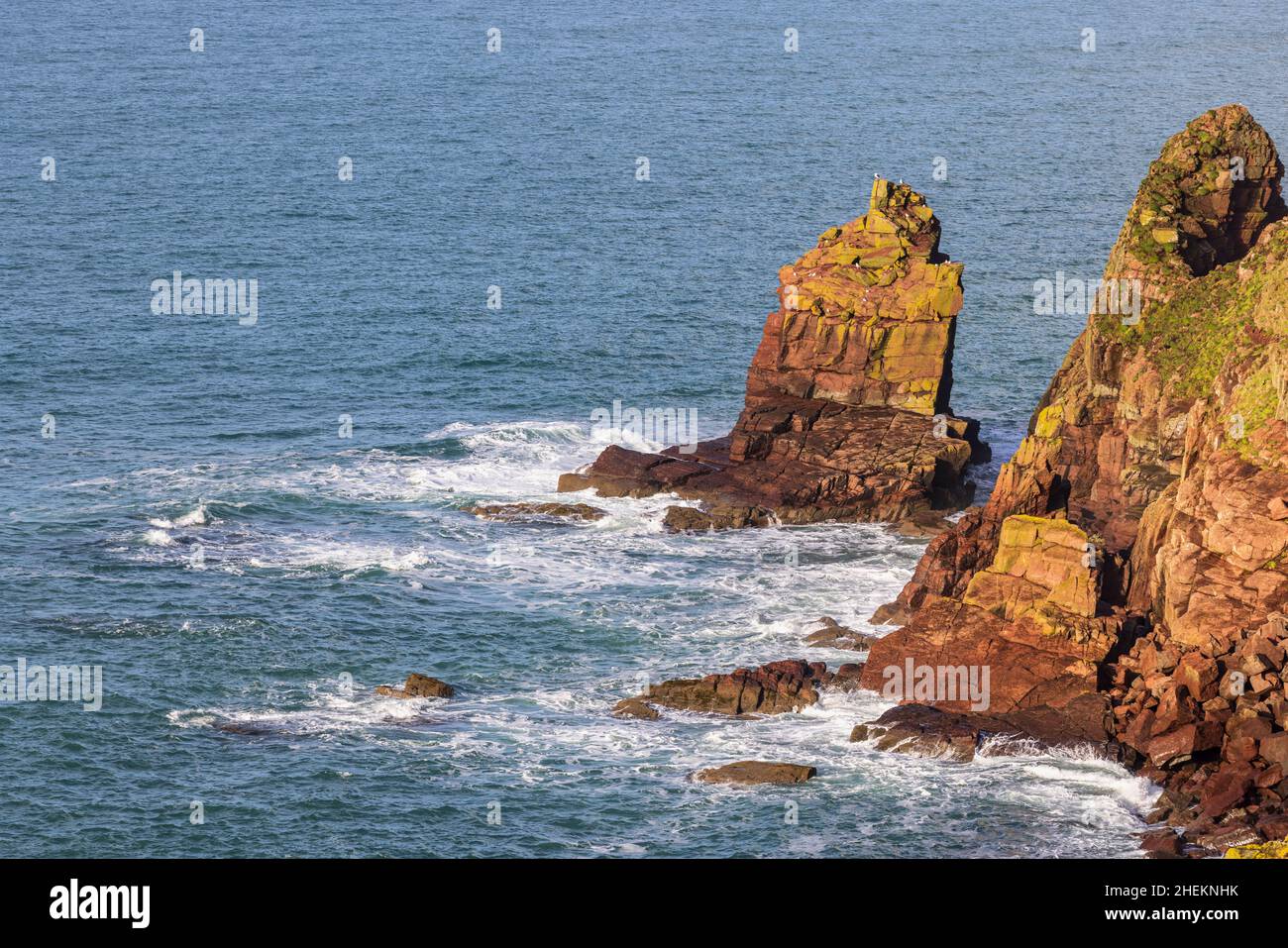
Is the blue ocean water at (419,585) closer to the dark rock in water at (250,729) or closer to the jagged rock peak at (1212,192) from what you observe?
the dark rock in water at (250,729)

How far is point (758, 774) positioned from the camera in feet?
320

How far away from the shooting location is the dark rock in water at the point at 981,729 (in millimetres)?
99125

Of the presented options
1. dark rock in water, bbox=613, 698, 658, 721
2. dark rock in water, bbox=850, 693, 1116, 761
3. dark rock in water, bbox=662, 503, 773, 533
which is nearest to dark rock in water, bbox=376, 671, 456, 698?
dark rock in water, bbox=613, 698, 658, 721

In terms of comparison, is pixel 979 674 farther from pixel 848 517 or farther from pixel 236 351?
pixel 236 351

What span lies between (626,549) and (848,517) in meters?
14.7

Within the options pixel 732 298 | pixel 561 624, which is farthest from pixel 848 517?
pixel 732 298

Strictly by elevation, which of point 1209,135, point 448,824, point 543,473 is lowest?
point 448,824

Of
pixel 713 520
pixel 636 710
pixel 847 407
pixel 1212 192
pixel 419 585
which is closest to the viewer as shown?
pixel 636 710

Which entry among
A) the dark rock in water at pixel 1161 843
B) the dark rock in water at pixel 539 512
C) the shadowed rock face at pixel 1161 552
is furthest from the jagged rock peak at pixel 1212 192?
the dark rock in water at pixel 1161 843

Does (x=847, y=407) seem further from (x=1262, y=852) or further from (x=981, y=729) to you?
(x=1262, y=852)

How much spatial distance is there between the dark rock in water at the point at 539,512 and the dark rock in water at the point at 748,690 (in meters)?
27.5

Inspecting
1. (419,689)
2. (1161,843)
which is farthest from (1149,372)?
(419,689)

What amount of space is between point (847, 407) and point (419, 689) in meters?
41.3

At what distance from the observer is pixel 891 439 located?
135 m
